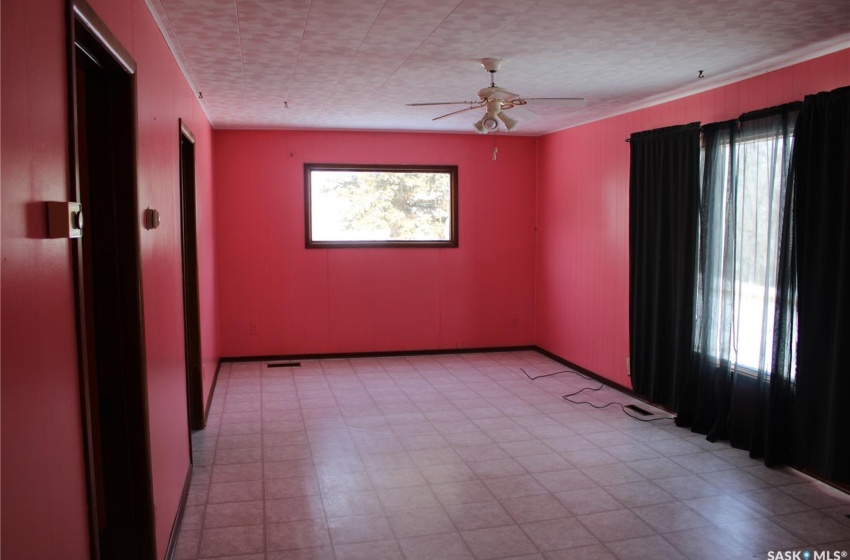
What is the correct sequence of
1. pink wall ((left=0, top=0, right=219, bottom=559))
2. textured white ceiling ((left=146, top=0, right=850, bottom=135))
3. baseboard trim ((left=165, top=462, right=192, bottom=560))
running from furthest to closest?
textured white ceiling ((left=146, top=0, right=850, bottom=135)) → baseboard trim ((left=165, top=462, right=192, bottom=560)) → pink wall ((left=0, top=0, right=219, bottom=559))

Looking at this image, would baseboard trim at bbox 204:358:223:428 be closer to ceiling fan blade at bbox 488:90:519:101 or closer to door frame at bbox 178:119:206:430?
door frame at bbox 178:119:206:430

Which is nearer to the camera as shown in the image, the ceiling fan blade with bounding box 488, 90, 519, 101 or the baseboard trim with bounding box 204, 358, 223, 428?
the ceiling fan blade with bounding box 488, 90, 519, 101

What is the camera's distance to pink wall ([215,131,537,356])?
266 inches

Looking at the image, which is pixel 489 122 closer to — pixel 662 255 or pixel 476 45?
pixel 476 45

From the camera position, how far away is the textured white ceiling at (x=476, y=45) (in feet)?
9.71

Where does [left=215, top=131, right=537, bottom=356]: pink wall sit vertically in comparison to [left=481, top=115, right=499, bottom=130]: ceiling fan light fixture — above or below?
below

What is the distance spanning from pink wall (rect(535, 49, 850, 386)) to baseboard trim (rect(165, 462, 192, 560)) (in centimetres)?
370

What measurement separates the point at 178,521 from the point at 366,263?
4202 millimetres

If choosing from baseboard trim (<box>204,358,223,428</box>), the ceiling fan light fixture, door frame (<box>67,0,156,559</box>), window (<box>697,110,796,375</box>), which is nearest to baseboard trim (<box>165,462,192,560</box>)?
door frame (<box>67,0,156,559</box>)

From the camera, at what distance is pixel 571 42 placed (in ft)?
11.6

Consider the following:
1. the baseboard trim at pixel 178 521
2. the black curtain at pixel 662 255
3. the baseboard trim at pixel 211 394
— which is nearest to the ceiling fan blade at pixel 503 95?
the black curtain at pixel 662 255

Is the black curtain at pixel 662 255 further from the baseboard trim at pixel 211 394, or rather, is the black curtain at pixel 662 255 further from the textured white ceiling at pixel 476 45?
the baseboard trim at pixel 211 394

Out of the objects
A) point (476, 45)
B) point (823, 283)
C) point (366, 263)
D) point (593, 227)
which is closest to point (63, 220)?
point (476, 45)

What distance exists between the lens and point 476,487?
11.8ft
